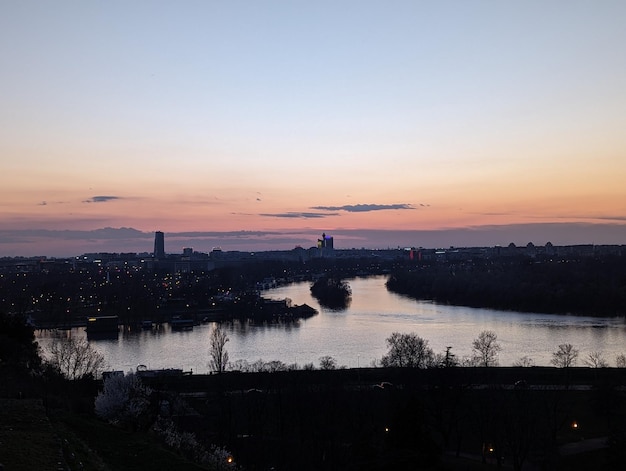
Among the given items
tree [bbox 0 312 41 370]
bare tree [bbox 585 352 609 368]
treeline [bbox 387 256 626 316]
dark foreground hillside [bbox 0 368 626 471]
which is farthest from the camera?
treeline [bbox 387 256 626 316]

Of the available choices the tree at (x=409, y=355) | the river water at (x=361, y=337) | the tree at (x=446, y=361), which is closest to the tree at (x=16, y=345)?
the river water at (x=361, y=337)

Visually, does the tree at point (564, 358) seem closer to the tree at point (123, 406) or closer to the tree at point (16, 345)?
the tree at point (123, 406)

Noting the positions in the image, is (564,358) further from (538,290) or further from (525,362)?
(538,290)

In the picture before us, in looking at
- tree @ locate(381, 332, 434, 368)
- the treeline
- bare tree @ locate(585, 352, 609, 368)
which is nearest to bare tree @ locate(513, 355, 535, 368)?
bare tree @ locate(585, 352, 609, 368)

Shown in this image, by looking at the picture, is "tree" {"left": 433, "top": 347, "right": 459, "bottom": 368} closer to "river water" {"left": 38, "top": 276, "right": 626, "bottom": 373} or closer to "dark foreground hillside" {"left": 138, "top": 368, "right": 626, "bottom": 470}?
"dark foreground hillside" {"left": 138, "top": 368, "right": 626, "bottom": 470}

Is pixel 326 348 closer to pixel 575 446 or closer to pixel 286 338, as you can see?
pixel 286 338

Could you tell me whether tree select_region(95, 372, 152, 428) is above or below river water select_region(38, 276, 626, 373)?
above

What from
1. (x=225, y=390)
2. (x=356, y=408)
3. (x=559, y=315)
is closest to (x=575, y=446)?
(x=356, y=408)
